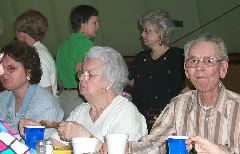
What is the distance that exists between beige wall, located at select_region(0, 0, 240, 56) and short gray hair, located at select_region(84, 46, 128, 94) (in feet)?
13.7

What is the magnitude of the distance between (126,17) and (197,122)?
17.0 feet

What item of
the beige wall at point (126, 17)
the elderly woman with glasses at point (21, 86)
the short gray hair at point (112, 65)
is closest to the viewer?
the short gray hair at point (112, 65)

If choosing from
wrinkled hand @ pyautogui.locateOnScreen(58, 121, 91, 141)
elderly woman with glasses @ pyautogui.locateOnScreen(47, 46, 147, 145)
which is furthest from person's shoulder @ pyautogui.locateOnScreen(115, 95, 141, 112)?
wrinkled hand @ pyautogui.locateOnScreen(58, 121, 91, 141)

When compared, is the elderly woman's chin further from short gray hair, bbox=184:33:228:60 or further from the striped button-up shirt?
short gray hair, bbox=184:33:228:60

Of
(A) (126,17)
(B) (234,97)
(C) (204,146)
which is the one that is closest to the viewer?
(C) (204,146)

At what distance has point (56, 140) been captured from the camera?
9.41 feet

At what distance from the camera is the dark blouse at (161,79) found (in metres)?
4.18

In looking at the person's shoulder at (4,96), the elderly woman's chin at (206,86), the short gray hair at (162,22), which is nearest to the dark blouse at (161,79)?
the short gray hair at (162,22)

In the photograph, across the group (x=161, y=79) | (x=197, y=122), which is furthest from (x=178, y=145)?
(x=161, y=79)

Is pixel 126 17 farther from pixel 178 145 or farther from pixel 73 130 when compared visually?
pixel 178 145

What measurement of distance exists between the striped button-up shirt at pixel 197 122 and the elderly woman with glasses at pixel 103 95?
13cm

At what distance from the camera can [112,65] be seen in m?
2.85

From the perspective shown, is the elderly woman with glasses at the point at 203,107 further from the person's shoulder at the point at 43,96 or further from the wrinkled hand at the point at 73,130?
the person's shoulder at the point at 43,96

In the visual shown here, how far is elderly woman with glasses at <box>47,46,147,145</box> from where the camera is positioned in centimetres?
274
